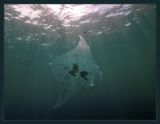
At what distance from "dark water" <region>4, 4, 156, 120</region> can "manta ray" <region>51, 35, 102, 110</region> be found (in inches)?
2.3

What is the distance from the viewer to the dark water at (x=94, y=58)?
4.80 meters

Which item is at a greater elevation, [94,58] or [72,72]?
[94,58]

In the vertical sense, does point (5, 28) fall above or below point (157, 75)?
above

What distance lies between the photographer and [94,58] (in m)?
4.85

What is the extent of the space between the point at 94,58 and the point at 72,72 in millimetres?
376

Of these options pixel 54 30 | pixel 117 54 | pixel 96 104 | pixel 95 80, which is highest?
pixel 54 30

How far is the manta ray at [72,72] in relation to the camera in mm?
4820

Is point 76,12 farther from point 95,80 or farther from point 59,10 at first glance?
point 95,80

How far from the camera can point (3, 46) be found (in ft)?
15.4

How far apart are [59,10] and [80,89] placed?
1167mm

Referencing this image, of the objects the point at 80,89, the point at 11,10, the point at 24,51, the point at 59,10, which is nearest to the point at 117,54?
the point at 80,89

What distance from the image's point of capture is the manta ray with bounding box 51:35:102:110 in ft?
15.8

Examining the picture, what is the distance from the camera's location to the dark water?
480 cm

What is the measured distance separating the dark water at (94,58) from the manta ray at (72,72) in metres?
0.06
